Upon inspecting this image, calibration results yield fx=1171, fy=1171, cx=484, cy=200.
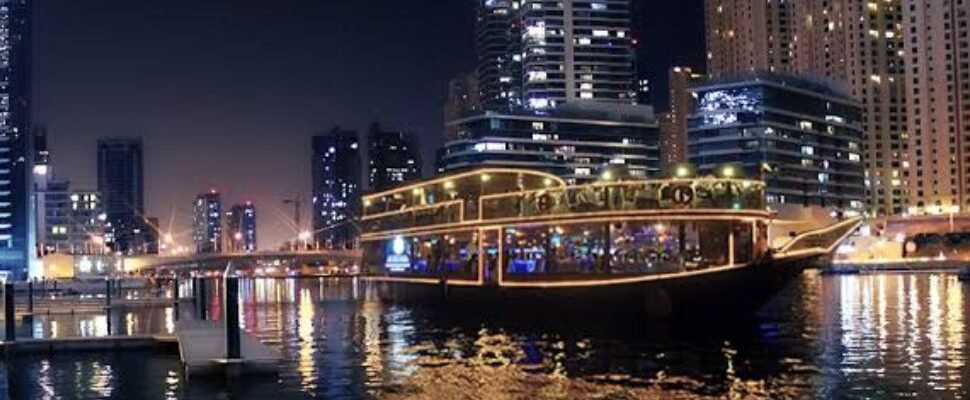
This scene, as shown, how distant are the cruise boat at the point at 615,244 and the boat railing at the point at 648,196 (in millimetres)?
50

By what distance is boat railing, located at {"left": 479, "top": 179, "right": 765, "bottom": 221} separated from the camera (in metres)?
53.0

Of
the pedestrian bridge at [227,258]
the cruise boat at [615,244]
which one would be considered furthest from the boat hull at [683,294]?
the pedestrian bridge at [227,258]

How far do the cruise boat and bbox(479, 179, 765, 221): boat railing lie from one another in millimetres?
50

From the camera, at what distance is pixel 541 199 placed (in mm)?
59531

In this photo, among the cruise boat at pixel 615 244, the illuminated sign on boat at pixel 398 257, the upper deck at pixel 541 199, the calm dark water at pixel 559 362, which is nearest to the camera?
the calm dark water at pixel 559 362

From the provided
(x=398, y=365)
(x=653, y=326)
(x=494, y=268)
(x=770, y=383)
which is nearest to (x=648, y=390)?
(x=770, y=383)

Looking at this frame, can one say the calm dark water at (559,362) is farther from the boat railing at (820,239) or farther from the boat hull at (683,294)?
the boat railing at (820,239)

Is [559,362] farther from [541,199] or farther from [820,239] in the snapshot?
[820,239]

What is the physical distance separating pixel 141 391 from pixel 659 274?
28386 mm

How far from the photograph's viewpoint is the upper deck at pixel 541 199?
53156mm

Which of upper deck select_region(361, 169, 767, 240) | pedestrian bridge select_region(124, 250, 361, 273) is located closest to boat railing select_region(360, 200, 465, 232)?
upper deck select_region(361, 169, 767, 240)

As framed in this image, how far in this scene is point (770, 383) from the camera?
108ft

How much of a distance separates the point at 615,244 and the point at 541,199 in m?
5.23

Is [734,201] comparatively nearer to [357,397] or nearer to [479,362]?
[479,362]
